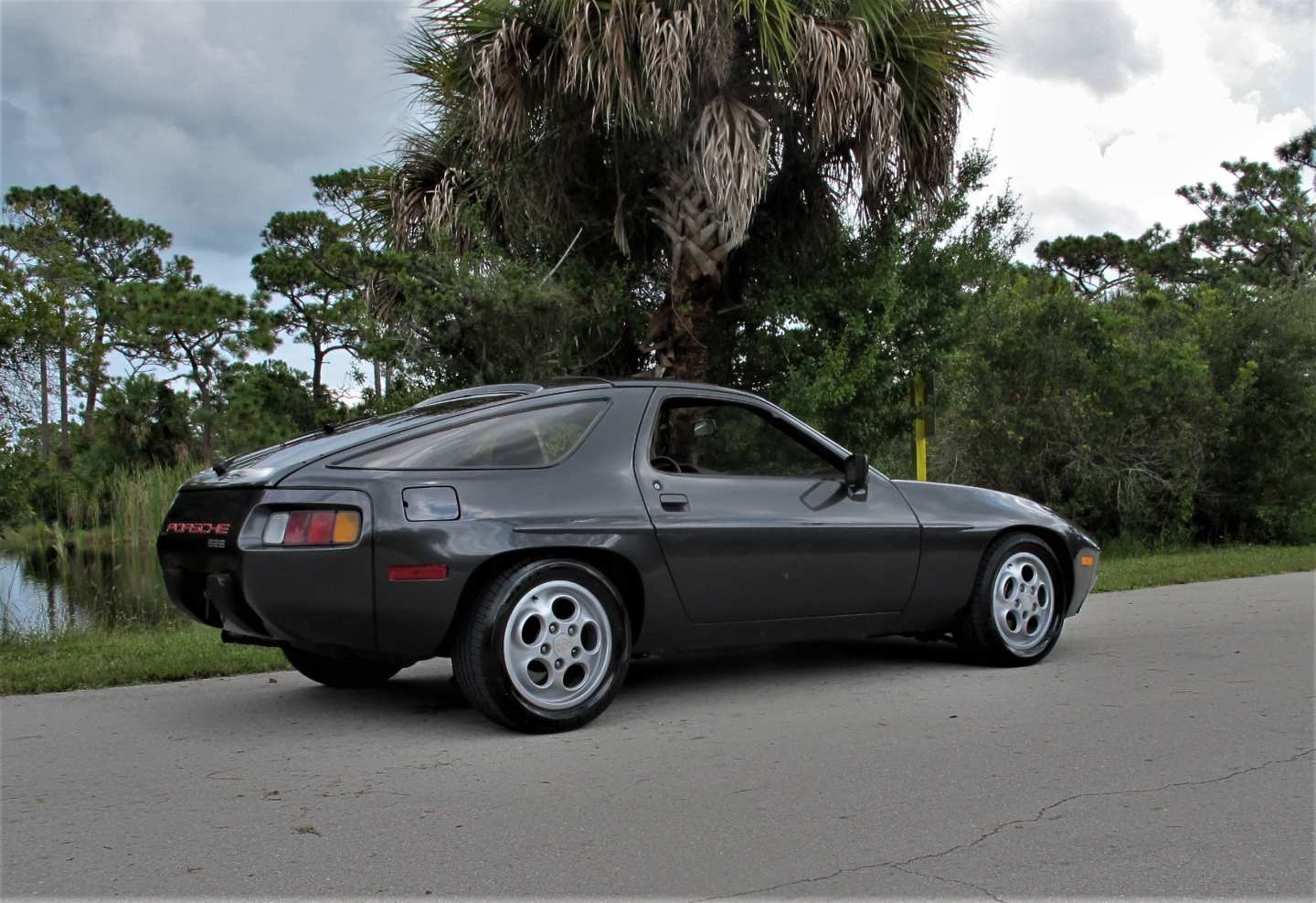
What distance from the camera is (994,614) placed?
21.1ft

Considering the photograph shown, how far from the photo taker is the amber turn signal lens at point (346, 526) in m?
4.79

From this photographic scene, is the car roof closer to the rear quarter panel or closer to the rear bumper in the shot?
the rear quarter panel

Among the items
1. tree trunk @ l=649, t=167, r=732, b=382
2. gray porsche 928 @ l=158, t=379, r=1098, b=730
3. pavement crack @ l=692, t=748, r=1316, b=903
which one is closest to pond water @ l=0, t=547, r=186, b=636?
gray porsche 928 @ l=158, t=379, r=1098, b=730

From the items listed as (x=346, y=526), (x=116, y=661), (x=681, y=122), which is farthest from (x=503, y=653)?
(x=681, y=122)

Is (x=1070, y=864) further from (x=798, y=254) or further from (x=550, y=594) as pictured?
(x=798, y=254)

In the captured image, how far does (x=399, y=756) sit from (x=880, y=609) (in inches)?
102

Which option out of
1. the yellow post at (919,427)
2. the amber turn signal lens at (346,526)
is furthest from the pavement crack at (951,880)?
the yellow post at (919,427)

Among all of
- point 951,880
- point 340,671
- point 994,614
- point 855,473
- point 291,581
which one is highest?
point 855,473

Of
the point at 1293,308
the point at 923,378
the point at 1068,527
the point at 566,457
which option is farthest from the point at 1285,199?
the point at 566,457

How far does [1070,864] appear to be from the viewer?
342cm

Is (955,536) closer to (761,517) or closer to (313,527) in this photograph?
(761,517)

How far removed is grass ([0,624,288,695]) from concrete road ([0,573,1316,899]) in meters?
0.35

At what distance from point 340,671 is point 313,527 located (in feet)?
5.14

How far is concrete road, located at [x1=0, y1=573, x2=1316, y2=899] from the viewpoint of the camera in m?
3.38
